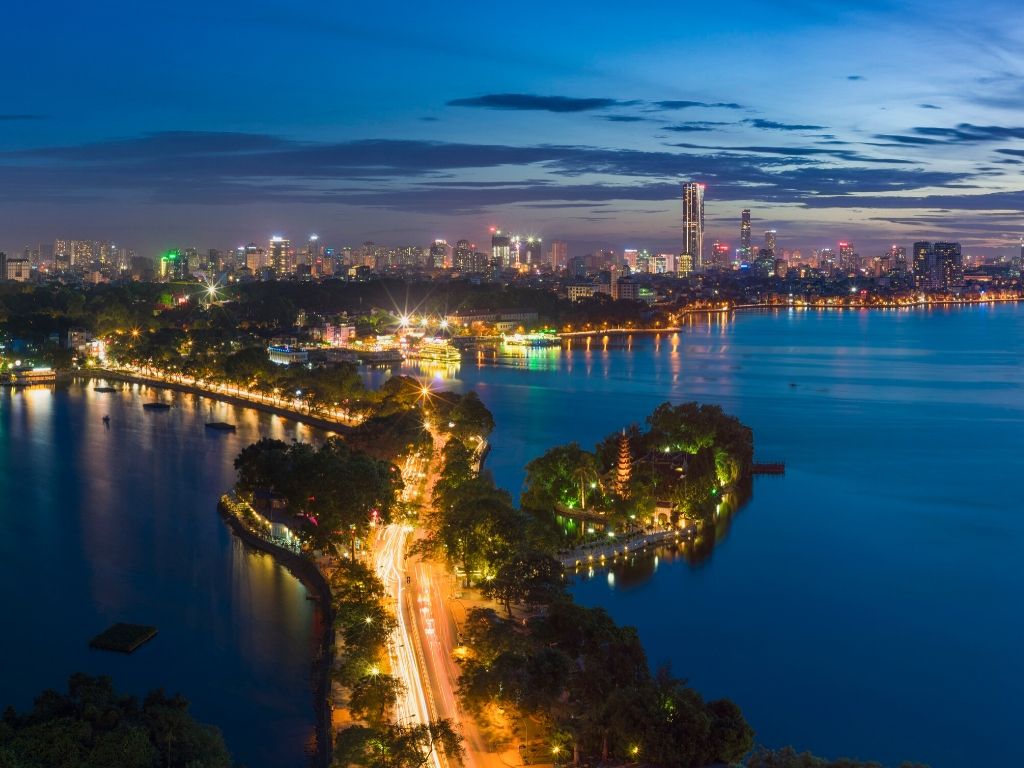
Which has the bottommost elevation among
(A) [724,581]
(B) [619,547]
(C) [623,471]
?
(A) [724,581]

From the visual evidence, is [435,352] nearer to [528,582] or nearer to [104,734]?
[528,582]

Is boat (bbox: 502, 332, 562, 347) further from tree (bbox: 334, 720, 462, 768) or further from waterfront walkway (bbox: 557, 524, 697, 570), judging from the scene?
tree (bbox: 334, 720, 462, 768)

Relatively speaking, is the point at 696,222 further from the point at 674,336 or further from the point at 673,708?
the point at 673,708

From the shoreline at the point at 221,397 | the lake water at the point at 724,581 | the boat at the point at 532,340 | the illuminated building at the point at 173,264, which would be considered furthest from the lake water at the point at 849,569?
the illuminated building at the point at 173,264

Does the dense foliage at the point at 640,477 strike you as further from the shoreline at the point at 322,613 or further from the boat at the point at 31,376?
the boat at the point at 31,376

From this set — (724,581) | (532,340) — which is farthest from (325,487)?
(532,340)

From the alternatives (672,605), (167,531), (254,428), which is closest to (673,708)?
(672,605)

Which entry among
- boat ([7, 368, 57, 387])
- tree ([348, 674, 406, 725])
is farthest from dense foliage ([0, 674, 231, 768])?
boat ([7, 368, 57, 387])

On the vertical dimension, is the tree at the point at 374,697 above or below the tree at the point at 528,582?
below
